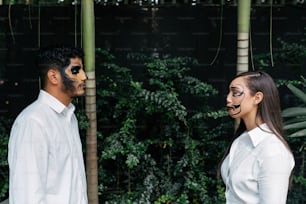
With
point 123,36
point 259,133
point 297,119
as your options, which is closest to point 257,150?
point 259,133

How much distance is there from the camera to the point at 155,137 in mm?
3076

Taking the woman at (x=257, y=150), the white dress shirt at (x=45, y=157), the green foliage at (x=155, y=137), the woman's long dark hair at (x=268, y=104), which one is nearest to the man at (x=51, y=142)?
the white dress shirt at (x=45, y=157)

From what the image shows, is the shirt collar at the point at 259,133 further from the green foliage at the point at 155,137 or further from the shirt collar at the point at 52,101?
the green foliage at the point at 155,137

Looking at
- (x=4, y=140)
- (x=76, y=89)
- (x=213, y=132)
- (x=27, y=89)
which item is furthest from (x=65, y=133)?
(x=27, y=89)

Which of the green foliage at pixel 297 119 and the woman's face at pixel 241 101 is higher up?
the woman's face at pixel 241 101

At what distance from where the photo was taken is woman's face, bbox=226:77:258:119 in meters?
1.31

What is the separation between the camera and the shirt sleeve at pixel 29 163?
1.32m

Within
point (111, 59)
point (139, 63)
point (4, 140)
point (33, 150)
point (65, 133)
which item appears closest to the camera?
point (33, 150)

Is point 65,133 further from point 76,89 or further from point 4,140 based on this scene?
point 4,140

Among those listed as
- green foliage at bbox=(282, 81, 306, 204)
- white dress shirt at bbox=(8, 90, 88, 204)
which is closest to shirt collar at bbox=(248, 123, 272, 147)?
white dress shirt at bbox=(8, 90, 88, 204)

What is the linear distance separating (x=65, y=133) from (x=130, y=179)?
5.35 feet

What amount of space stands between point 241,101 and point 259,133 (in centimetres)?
11

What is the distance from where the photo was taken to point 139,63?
3350mm

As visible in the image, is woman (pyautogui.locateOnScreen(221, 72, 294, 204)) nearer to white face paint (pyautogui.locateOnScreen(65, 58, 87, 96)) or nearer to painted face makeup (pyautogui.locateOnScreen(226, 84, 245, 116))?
painted face makeup (pyautogui.locateOnScreen(226, 84, 245, 116))
